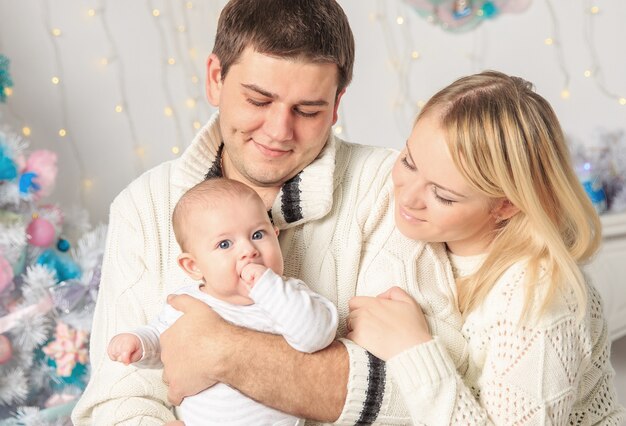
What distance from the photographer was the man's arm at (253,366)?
74.1 inches

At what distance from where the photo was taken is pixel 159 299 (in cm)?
222

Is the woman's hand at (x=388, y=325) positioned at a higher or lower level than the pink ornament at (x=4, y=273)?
higher

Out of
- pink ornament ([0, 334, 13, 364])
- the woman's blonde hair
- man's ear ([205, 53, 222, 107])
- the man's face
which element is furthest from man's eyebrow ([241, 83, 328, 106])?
pink ornament ([0, 334, 13, 364])

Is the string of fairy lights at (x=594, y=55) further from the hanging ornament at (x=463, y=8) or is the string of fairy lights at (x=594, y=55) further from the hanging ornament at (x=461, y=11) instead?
the hanging ornament at (x=463, y=8)

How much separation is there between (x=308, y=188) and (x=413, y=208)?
316 mm

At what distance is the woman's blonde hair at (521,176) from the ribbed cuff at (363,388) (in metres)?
0.29

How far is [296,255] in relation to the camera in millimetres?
2225

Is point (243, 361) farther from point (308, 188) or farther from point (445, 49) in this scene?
point (445, 49)

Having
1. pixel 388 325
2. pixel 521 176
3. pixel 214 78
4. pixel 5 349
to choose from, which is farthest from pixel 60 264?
pixel 521 176

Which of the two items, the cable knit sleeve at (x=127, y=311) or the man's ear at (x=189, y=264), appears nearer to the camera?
the man's ear at (x=189, y=264)

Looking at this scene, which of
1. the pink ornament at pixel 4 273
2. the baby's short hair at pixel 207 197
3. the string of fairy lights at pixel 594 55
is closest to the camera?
the baby's short hair at pixel 207 197

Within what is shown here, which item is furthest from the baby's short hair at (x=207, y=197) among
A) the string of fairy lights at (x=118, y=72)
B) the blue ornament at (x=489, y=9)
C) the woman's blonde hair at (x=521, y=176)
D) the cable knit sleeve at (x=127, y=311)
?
the blue ornament at (x=489, y=9)

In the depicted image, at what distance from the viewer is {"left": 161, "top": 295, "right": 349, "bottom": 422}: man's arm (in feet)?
6.17

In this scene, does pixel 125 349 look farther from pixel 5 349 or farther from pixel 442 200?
pixel 5 349
